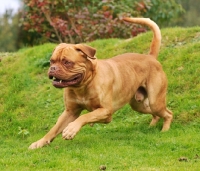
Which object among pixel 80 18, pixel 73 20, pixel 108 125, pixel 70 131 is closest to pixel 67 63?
pixel 70 131

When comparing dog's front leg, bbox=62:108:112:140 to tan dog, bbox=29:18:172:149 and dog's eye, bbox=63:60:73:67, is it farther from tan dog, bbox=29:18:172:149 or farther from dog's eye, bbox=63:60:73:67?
dog's eye, bbox=63:60:73:67

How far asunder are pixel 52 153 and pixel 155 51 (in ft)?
8.88

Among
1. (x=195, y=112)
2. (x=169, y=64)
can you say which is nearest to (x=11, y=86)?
(x=169, y=64)

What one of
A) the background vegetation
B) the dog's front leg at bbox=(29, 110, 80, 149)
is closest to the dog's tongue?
the dog's front leg at bbox=(29, 110, 80, 149)

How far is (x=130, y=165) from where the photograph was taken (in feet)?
21.5

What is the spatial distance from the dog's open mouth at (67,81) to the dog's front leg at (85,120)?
0.48 meters

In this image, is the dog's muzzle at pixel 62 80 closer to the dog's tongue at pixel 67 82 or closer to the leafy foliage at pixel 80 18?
the dog's tongue at pixel 67 82

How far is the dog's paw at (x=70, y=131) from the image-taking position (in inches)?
281

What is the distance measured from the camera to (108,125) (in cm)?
948

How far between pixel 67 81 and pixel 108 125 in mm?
2496

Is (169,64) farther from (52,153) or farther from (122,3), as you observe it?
(122,3)

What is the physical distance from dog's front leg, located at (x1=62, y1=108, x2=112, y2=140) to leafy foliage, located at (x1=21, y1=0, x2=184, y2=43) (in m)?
8.15

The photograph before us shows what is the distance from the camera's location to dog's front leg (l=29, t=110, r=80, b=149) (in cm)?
777

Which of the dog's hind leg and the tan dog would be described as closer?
the tan dog
